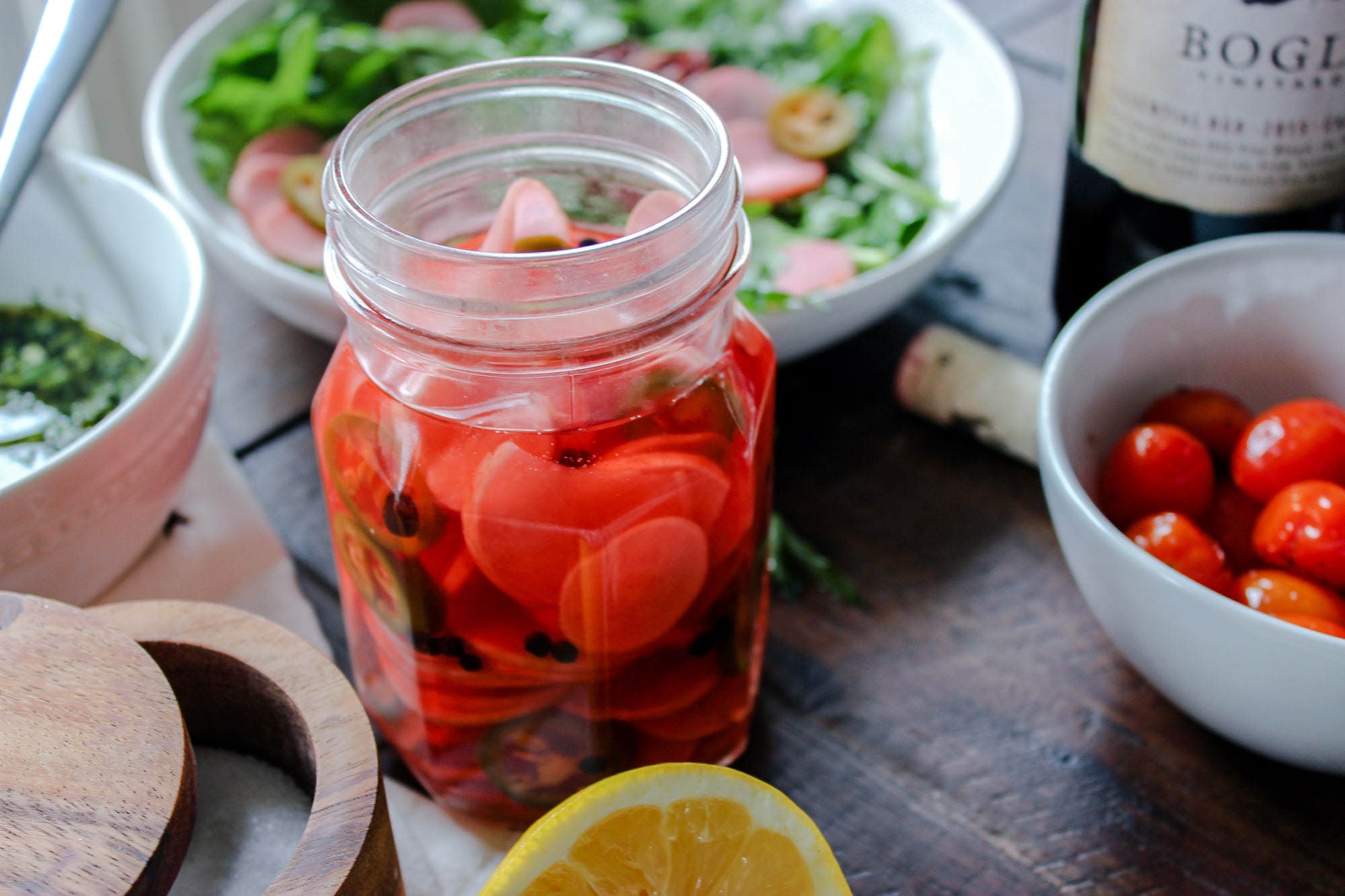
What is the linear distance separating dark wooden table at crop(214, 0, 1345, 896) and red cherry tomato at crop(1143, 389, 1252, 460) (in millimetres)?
95

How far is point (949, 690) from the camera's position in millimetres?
579

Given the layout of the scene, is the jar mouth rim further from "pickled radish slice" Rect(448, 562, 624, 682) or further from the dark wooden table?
the dark wooden table

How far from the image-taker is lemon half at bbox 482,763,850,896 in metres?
0.40

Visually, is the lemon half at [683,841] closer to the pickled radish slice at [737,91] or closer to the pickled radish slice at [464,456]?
the pickled radish slice at [464,456]

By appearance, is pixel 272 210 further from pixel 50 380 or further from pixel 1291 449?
pixel 1291 449

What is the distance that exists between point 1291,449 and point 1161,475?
58mm

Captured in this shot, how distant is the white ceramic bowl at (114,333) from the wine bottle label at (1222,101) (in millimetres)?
501

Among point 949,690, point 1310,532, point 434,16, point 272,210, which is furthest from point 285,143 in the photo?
point 1310,532

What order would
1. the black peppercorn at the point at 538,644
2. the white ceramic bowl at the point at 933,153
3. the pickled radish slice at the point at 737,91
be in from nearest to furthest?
the black peppercorn at the point at 538,644 → the white ceramic bowl at the point at 933,153 → the pickled radish slice at the point at 737,91

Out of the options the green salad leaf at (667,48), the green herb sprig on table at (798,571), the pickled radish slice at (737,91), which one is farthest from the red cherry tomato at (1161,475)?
the pickled radish slice at (737,91)

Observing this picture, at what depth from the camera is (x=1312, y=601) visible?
49 centimetres

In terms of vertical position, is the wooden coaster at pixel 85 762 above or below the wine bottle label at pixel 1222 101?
below

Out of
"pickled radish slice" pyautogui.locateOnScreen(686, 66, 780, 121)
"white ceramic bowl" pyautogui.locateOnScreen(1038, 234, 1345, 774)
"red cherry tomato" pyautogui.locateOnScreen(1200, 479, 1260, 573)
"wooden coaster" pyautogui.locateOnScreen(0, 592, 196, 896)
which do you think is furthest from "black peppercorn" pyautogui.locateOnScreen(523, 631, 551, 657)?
"pickled radish slice" pyautogui.locateOnScreen(686, 66, 780, 121)

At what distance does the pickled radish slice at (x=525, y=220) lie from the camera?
0.47 m
